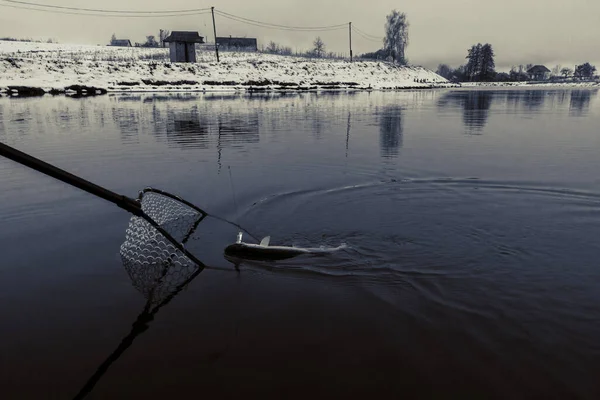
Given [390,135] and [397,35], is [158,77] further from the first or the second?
[397,35]

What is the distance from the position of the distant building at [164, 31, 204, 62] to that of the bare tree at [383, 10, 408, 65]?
279 ft

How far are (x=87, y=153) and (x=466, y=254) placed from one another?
14.1 m

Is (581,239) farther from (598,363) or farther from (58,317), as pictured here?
(58,317)

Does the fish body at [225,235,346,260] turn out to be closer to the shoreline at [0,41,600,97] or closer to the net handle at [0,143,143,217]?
the net handle at [0,143,143,217]

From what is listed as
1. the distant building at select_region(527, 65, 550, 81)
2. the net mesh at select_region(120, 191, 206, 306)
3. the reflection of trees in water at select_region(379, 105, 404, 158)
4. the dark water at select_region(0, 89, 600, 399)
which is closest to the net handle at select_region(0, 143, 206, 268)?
the net mesh at select_region(120, 191, 206, 306)

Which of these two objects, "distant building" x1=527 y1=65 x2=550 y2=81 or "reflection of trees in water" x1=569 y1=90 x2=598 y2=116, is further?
"distant building" x1=527 y1=65 x2=550 y2=81

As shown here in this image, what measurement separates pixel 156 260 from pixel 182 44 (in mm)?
87502

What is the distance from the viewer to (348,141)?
17.3m

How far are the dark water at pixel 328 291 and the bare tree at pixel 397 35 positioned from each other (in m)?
145

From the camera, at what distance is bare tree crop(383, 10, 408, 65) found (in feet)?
473

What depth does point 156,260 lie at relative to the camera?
634 cm

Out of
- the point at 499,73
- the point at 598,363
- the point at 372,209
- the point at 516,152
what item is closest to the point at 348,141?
the point at 516,152

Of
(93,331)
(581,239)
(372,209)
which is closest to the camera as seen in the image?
(93,331)

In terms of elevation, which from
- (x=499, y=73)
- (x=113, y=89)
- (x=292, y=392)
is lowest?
(x=292, y=392)
